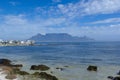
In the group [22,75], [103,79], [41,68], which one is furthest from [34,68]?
[103,79]

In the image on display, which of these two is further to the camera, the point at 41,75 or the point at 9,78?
the point at 41,75

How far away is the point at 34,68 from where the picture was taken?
2318 inches

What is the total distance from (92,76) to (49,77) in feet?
33.9

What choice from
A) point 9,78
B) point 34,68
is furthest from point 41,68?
point 9,78

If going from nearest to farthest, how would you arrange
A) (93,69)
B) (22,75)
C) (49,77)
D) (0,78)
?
1. (0,78)
2. (49,77)
3. (22,75)
4. (93,69)

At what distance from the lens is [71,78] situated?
47.0 meters

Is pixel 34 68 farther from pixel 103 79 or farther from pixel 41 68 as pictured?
pixel 103 79

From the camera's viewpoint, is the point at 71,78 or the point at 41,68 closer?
the point at 71,78

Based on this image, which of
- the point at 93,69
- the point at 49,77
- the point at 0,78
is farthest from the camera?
the point at 93,69

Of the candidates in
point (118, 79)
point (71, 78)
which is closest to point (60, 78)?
point (71, 78)

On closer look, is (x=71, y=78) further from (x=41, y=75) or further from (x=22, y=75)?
(x=22, y=75)

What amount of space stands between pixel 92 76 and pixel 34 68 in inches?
629

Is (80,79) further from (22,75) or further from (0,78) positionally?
(0,78)

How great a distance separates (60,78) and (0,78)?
464 inches
